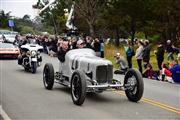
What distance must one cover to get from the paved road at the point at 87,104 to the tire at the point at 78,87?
0.19m

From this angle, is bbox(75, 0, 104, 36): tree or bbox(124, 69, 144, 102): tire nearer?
bbox(124, 69, 144, 102): tire

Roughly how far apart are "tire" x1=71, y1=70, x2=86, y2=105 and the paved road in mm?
194

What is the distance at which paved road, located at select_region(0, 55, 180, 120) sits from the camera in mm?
11203

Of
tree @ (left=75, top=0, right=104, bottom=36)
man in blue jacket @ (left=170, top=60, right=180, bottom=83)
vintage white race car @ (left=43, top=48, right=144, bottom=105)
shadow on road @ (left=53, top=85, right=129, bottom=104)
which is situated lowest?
shadow on road @ (left=53, top=85, right=129, bottom=104)

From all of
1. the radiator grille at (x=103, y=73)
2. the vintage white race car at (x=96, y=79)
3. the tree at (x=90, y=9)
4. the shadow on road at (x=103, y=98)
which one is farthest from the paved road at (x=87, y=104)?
the tree at (x=90, y=9)

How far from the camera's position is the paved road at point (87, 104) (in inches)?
441

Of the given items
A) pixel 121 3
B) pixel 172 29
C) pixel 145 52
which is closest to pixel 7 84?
pixel 145 52

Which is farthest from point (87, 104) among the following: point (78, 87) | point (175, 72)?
point (175, 72)

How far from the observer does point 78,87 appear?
12.8 m

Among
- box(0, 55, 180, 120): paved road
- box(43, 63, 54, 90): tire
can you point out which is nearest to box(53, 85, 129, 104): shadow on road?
box(0, 55, 180, 120): paved road

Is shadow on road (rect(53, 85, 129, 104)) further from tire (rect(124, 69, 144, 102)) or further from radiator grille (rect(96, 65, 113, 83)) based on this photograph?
radiator grille (rect(96, 65, 113, 83))

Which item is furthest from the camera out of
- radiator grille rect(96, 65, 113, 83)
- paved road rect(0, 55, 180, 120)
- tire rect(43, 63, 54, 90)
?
tire rect(43, 63, 54, 90)

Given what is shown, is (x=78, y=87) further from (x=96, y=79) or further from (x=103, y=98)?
(x=103, y=98)

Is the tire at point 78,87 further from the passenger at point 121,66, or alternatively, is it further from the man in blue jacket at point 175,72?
the passenger at point 121,66
